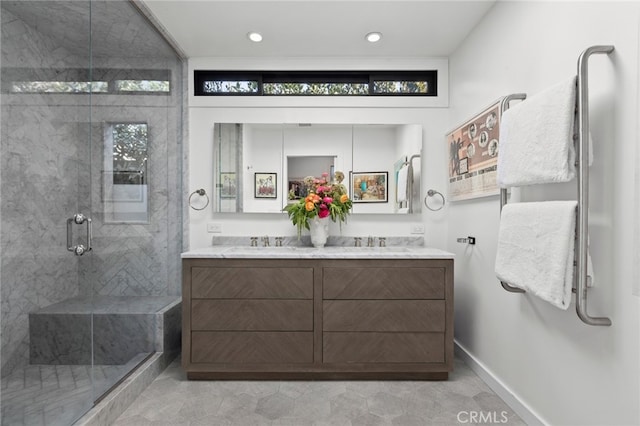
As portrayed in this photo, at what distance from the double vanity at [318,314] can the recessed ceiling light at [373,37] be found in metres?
1.64

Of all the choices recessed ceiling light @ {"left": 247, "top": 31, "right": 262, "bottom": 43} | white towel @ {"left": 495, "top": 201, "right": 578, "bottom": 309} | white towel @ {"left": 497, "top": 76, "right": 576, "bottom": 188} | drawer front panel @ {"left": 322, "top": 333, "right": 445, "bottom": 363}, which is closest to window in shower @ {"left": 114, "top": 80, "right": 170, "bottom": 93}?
recessed ceiling light @ {"left": 247, "top": 31, "right": 262, "bottom": 43}

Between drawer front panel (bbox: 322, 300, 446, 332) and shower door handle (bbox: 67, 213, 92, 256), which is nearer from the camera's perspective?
shower door handle (bbox: 67, 213, 92, 256)

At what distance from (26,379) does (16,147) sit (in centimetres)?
121

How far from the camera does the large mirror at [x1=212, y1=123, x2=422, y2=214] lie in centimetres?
259

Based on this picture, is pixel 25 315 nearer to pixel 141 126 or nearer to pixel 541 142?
pixel 141 126

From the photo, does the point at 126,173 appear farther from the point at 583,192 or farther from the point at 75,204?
the point at 583,192

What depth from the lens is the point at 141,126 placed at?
2.33 meters

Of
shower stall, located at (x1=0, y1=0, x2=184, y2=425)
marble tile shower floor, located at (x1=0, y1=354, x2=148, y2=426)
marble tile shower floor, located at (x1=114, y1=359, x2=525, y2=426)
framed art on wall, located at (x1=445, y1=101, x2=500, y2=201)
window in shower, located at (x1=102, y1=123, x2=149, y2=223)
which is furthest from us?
window in shower, located at (x1=102, y1=123, x2=149, y2=223)

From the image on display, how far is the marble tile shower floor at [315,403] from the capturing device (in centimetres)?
166

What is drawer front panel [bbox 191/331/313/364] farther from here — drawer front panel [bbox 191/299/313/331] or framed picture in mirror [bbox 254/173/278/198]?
framed picture in mirror [bbox 254/173/278/198]

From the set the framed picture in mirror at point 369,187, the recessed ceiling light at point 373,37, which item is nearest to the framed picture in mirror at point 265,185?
the framed picture in mirror at point 369,187

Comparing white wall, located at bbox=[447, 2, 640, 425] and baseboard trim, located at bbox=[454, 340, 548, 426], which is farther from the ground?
white wall, located at bbox=[447, 2, 640, 425]

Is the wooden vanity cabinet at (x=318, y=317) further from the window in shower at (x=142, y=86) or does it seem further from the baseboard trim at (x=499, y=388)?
the window in shower at (x=142, y=86)

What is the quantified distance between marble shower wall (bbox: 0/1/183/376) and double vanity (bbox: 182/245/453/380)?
609 mm
